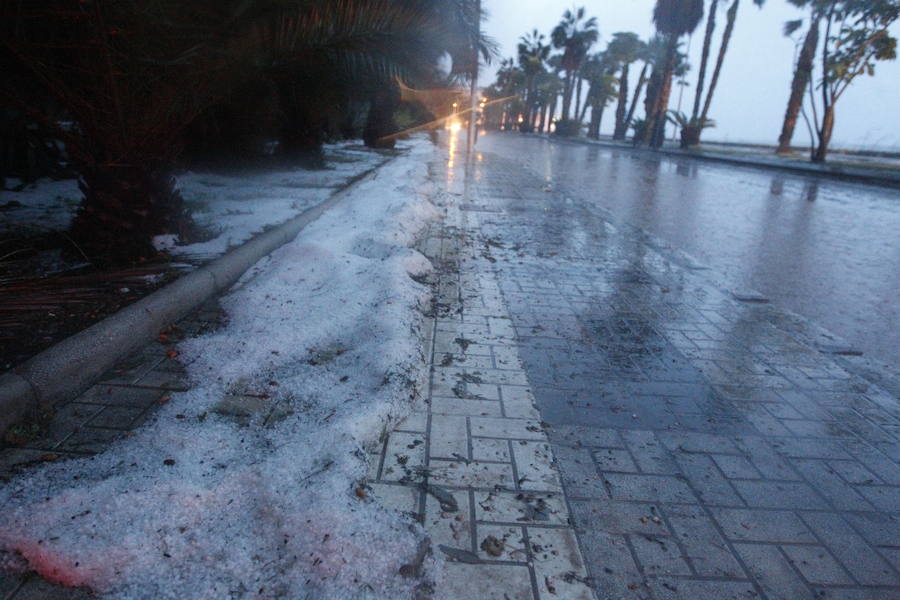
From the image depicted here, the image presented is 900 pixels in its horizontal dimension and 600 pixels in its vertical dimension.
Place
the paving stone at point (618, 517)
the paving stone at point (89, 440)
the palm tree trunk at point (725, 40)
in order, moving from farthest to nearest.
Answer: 1. the palm tree trunk at point (725, 40)
2. the paving stone at point (89, 440)
3. the paving stone at point (618, 517)

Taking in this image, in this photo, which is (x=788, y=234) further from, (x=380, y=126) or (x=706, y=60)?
(x=706, y=60)

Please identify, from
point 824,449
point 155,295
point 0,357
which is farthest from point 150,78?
point 824,449

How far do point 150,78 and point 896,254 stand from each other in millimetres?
9897

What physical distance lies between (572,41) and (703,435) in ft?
235

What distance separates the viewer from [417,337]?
161 inches

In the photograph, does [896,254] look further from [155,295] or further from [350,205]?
[155,295]

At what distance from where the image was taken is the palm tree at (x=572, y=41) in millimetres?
66875

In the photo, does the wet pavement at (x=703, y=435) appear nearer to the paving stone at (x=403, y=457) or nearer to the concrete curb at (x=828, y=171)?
the paving stone at (x=403, y=457)

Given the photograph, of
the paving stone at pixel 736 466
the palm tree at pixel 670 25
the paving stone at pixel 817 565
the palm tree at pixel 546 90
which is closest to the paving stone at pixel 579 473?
the paving stone at pixel 736 466

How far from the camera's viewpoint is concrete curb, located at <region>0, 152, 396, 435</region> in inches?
112

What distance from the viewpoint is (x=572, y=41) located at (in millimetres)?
67125

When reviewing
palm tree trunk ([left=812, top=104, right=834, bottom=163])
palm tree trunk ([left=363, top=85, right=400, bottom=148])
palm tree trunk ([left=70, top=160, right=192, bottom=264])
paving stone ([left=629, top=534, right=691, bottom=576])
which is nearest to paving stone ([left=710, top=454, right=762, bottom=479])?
paving stone ([left=629, top=534, right=691, bottom=576])

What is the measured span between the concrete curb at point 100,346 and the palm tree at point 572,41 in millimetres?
65983

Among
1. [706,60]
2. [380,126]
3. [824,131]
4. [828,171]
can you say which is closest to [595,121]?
[706,60]
